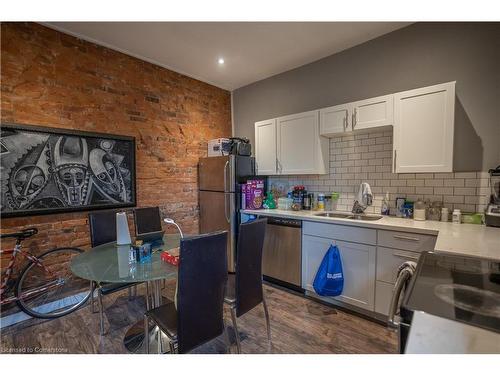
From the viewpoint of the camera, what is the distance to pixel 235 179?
10.5 feet

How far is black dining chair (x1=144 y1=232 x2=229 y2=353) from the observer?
4.18 feet

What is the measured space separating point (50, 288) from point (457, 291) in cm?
315

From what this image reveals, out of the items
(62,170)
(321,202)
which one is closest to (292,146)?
(321,202)

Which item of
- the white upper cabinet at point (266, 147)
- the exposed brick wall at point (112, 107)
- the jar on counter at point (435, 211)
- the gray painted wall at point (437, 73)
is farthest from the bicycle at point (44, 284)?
the jar on counter at point (435, 211)

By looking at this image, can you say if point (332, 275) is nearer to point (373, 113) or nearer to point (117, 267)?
point (373, 113)

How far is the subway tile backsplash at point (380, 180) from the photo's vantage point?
218 cm

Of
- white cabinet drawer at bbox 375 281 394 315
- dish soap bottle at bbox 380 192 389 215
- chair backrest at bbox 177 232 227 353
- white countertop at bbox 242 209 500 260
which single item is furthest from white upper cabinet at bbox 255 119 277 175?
chair backrest at bbox 177 232 227 353

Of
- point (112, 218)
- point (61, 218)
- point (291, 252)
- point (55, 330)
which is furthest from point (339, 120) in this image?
point (55, 330)

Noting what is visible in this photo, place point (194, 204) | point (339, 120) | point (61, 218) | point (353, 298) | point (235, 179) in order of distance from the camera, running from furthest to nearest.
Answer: point (194, 204)
point (235, 179)
point (339, 120)
point (61, 218)
point (353, 298)

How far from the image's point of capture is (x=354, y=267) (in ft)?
7.45

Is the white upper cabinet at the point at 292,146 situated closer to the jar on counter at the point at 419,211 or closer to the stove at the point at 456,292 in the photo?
the jar on counter at the point at 419,211

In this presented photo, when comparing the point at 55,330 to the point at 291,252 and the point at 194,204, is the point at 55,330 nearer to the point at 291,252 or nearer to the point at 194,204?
the point at 194,204

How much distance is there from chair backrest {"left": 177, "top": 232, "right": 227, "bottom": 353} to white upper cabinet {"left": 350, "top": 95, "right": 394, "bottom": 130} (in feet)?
6.31
